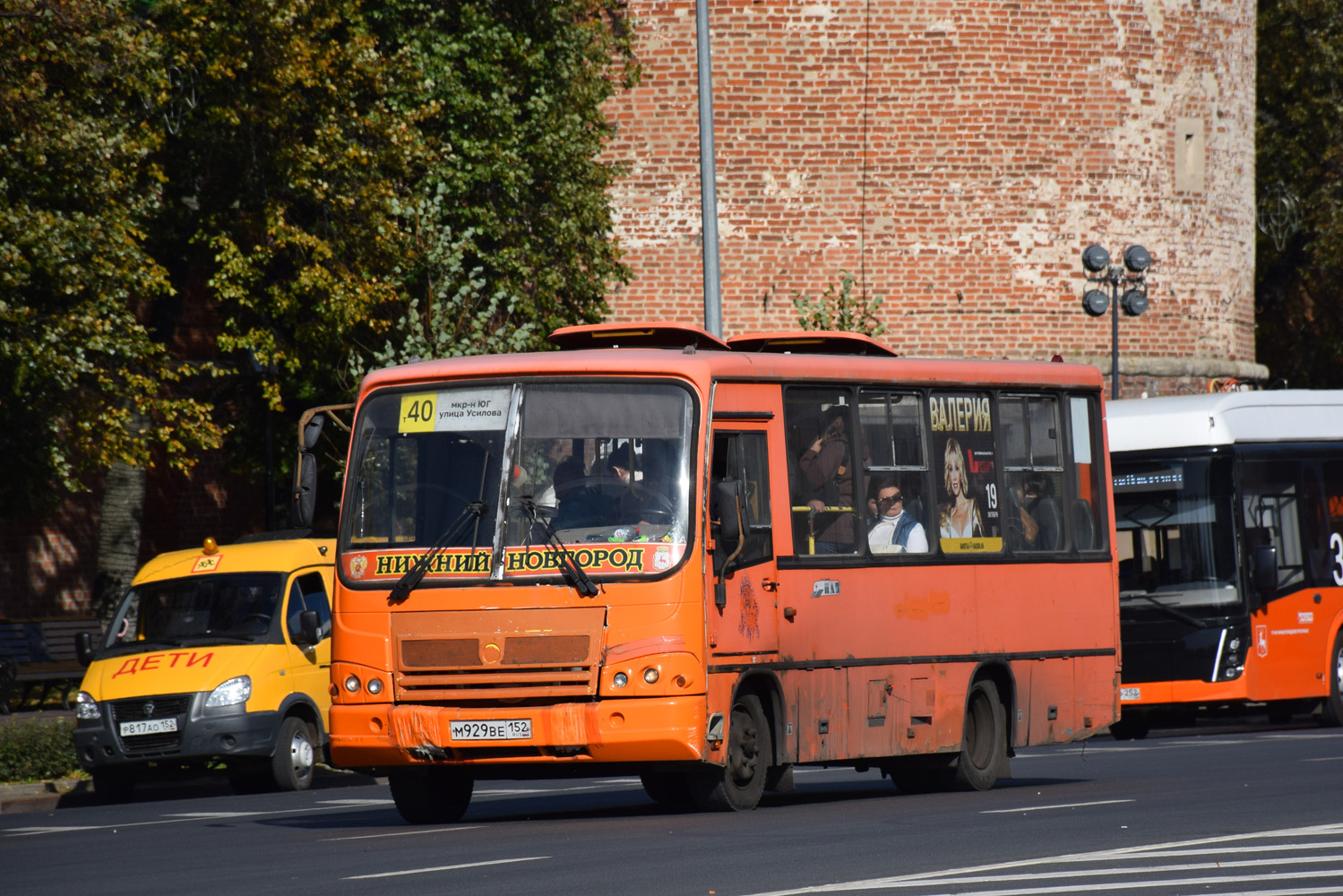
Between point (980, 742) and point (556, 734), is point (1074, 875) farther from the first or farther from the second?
point (980, 742)

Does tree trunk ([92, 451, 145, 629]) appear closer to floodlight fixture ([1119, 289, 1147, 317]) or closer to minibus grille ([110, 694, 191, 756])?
minibus grille ([110, 694, 191, 756])

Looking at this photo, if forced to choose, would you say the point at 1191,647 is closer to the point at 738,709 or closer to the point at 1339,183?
the point at 738,709

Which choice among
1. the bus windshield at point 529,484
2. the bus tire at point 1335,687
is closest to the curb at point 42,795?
the bus windshield at point 529,484

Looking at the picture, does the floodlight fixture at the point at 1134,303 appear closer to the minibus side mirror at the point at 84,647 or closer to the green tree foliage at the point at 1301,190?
the green tree foliage at the point at 1301,190

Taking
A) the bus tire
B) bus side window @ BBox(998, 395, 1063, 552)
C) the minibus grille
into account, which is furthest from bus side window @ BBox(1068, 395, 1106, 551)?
the bus tire

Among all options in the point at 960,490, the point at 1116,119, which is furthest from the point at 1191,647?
the point at 1116,119

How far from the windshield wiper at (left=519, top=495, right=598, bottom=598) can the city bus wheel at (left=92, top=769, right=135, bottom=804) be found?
23.0ft

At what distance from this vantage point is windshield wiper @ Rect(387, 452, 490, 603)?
12.2m

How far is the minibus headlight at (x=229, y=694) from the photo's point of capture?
17406mm

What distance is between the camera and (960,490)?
1444cm

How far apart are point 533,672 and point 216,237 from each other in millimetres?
13568

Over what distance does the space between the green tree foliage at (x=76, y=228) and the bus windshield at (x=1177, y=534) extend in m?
9.88

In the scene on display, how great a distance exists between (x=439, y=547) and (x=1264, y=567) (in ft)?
38.1

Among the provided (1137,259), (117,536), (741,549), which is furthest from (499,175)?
(741,549)
